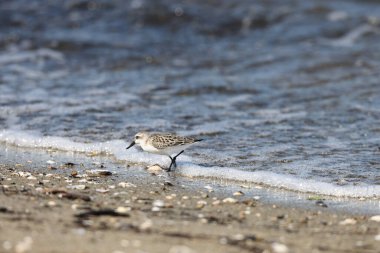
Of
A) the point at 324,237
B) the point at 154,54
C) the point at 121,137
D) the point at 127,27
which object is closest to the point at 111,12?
the point at 127,27

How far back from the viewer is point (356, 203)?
6.70 meters

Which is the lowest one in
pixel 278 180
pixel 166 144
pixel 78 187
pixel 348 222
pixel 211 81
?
pixel 348 222

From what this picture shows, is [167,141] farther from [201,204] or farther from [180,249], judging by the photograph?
[180,249]

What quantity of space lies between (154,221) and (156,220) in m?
0.05

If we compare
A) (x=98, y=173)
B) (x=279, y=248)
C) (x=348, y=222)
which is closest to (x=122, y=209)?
(x=279, y=248)

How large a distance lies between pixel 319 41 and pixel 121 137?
25.3 ft

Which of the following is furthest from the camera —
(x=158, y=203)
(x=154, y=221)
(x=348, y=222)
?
(x=158, y=203)

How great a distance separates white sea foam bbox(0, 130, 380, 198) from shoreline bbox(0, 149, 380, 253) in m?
0.40

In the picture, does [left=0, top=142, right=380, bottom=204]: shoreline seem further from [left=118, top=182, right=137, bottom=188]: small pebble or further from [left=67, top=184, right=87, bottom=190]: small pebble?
[left=67, top=184, right=87, bottom=190]: small pebble

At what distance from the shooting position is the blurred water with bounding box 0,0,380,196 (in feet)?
28.3

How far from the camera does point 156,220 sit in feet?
17.6

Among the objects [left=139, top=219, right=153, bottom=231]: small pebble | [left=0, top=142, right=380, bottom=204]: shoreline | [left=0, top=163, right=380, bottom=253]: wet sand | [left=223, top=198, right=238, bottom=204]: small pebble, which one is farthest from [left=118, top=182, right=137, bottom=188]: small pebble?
[left=139, top=219, right=153, bottom=231]: small pebble

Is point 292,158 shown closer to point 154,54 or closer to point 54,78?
point 54,78

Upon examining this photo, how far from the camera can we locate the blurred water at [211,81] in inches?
339
